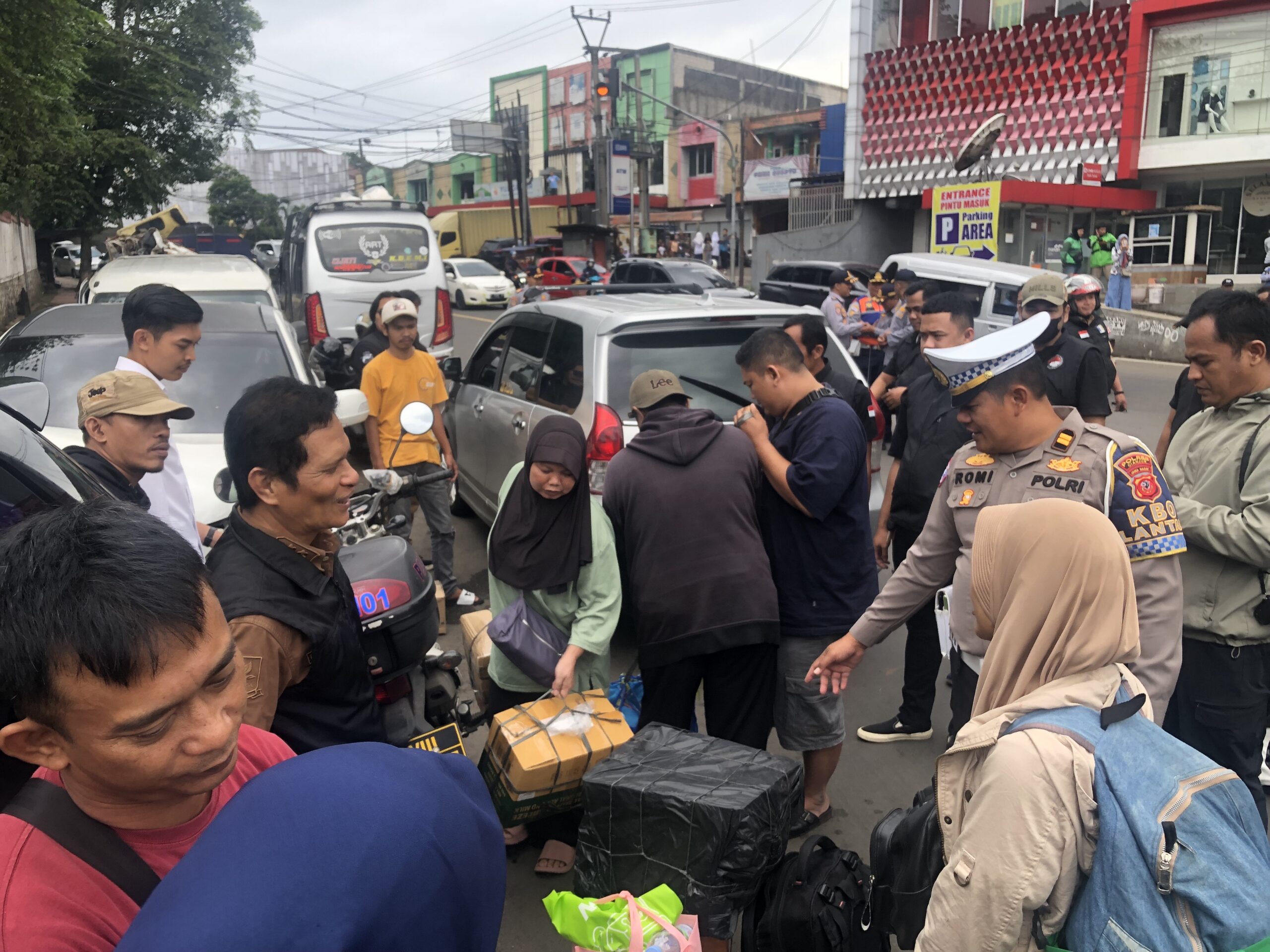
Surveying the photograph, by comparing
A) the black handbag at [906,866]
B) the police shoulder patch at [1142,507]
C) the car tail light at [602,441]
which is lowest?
the black handbag at [906,866]

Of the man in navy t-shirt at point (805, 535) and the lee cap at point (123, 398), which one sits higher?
the lee cap at point (123, 398)

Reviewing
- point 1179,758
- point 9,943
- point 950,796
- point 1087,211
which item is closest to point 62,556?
point 9,943

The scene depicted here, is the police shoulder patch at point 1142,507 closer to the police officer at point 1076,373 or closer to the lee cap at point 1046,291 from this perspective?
the police officer at point 1076,373

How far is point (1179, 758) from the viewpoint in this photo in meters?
1.58

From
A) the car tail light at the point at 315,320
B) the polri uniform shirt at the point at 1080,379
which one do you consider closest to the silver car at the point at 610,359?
the polri uniform shirt at the point at 1080,379

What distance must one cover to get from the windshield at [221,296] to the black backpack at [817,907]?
6632 mm

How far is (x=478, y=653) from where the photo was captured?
3539 mm

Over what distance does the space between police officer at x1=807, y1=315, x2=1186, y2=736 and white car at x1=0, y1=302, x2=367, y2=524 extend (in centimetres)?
292

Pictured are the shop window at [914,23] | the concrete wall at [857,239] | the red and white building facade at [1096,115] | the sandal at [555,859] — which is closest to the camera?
the sandal at [555,859]

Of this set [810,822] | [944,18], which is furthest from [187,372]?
[944,18]

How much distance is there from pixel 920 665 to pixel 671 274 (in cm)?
1589

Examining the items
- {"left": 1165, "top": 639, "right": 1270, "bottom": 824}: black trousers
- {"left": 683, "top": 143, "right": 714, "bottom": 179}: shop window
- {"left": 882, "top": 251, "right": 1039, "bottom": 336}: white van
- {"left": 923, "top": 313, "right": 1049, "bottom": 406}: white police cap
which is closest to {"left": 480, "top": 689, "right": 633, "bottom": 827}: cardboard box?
{"left": 923, "top": 313, "right": 1049, "bottom": 406}: white police cap

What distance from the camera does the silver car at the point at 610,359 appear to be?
454cm

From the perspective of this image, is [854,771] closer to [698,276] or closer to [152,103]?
[698,276]
